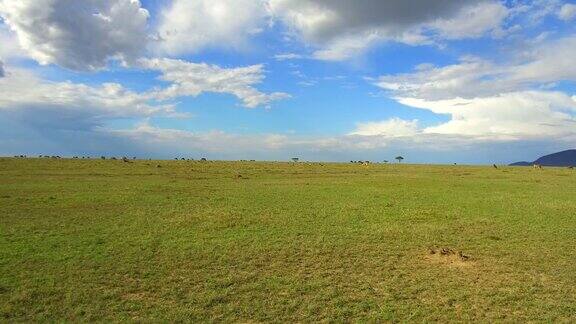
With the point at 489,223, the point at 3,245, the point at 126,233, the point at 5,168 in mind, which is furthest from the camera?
the point at 5,168

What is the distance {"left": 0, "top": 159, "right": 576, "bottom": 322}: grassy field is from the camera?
9.73m

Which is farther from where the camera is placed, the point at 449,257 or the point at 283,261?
the point at 449,257

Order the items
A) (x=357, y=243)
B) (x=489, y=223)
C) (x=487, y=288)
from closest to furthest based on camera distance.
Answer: (x=487, y=288), (x=357, y=243), (x=489, y=223)

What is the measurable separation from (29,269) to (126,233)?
460 cm

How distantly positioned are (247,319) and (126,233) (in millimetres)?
9024

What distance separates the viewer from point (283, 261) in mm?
13234

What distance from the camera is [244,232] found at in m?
17.0

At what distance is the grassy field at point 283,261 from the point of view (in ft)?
31.9

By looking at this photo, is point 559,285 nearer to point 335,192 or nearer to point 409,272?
point 409,272

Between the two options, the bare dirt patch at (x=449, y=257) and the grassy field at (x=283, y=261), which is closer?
the grassy field at (x=283, y=261)

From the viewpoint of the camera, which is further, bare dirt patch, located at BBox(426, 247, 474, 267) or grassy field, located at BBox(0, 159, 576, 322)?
bare dirt patch, located at BBox(426, 247, 474, 267)

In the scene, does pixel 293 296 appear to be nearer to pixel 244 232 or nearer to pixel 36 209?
pixel 244 232

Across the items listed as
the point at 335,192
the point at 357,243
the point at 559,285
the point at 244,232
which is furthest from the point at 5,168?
the point at 559,285

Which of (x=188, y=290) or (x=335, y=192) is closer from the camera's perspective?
(x=188, y=290)
